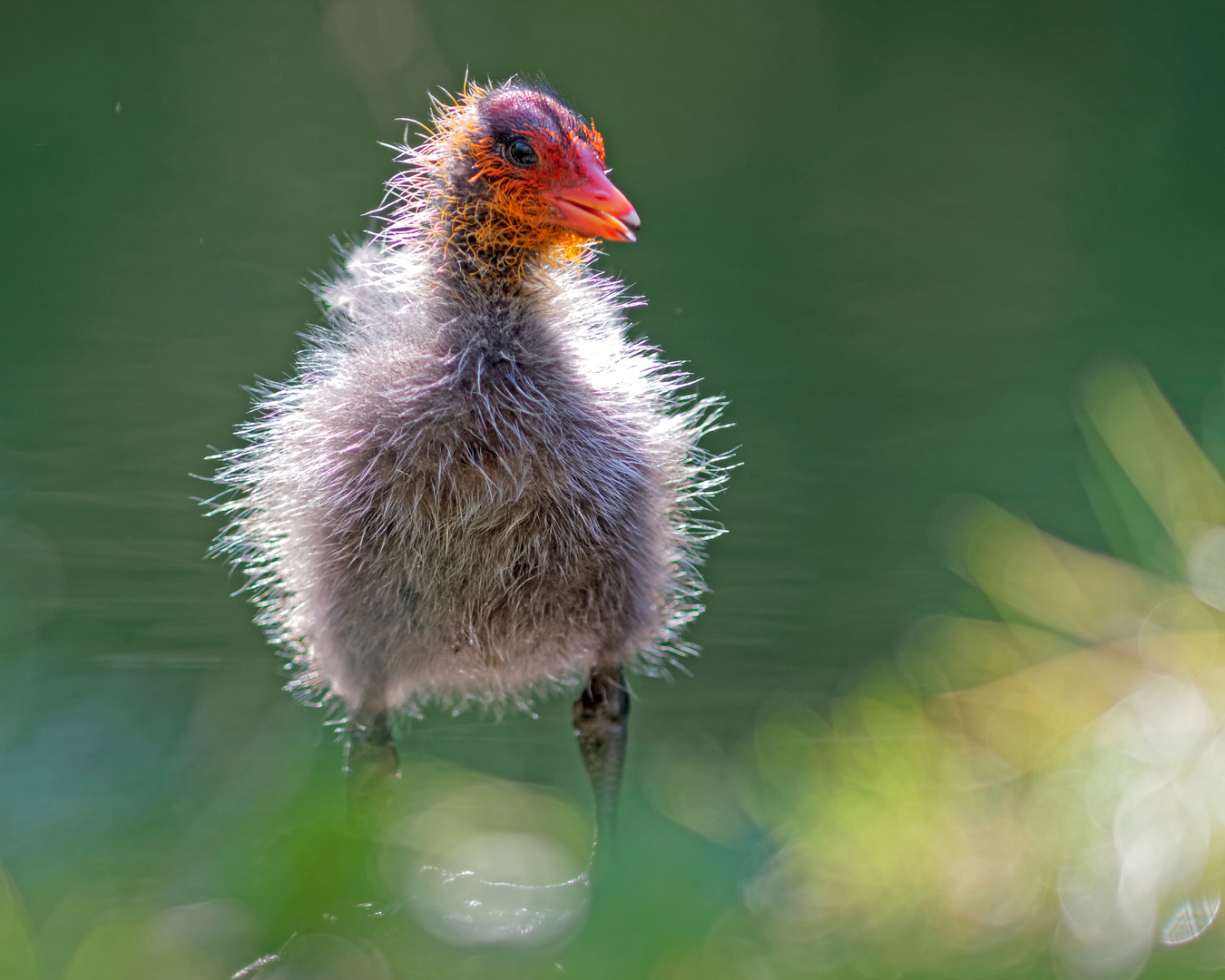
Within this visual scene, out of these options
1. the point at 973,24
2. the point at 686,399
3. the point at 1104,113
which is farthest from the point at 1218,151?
the point at 686,399

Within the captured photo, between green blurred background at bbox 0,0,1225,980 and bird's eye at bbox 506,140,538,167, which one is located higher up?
bird's eye at bbox 506,140,538,167

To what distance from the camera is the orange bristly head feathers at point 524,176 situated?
0.69 m

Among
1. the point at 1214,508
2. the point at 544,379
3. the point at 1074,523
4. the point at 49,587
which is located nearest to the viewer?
the point at 1214,508

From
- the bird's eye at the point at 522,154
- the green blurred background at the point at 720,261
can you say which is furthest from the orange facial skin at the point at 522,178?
the green blurred background at the point at 720,261

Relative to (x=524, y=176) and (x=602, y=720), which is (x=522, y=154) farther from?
(x=602, y=720)

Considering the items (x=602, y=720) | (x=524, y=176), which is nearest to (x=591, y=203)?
(x=524, y=176)

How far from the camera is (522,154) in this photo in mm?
694

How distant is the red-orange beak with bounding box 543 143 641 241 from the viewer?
689 mm

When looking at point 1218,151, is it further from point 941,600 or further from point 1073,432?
point 941,600

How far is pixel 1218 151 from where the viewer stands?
6.51ft

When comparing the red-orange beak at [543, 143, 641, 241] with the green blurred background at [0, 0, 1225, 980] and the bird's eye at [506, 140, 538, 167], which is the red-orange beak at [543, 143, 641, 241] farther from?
the green blurred background at [0, 0, 1225, 980]

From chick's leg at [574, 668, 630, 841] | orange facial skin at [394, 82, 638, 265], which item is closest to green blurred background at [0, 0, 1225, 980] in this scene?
chick's leg at [574, 668, 630, 841]

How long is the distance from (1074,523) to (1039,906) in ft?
4.91

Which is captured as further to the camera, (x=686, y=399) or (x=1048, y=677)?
(x=686, y=399)
